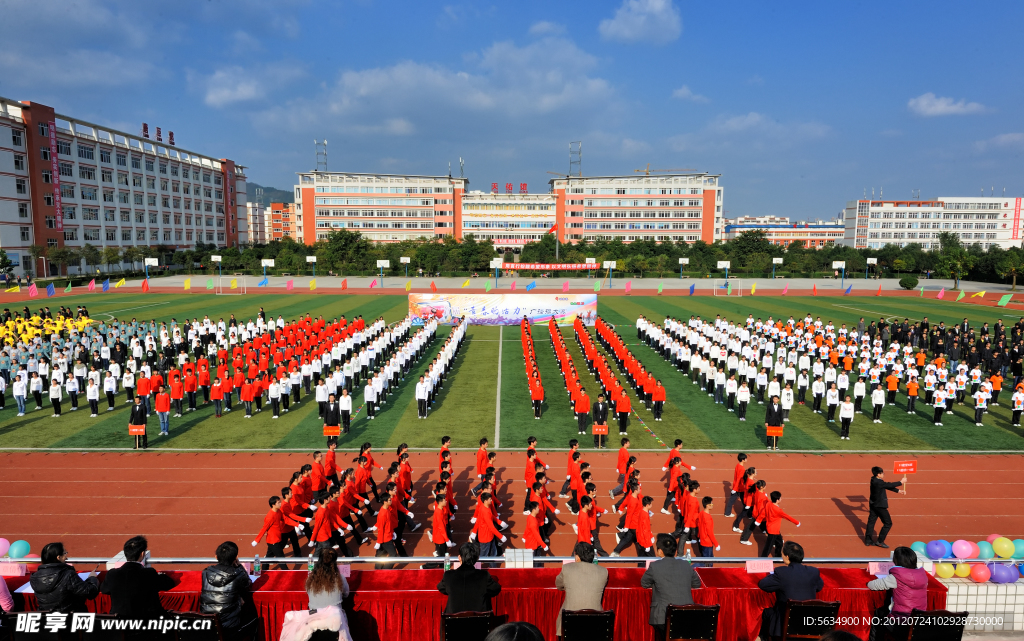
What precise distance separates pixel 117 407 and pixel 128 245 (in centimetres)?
6132

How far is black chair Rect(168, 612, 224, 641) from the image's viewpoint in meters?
4.96

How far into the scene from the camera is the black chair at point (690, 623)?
509cm

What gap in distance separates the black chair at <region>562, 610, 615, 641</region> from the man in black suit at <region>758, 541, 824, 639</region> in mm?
1596

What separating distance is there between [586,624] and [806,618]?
2.08m

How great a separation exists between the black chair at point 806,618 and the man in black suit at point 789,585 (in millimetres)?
51

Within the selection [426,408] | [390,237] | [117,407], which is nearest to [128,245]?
[390,237]

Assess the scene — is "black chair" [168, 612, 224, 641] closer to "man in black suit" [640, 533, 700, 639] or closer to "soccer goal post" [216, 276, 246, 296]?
"man in black suit" [640, 533, 700, 639]

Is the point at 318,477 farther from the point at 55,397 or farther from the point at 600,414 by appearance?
the point at 55,397

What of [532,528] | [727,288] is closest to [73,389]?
[532,528]

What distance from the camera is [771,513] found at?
8086mm

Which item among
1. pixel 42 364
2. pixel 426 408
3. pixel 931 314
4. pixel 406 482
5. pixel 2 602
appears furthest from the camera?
pixel 931 314

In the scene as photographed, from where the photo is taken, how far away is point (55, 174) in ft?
185

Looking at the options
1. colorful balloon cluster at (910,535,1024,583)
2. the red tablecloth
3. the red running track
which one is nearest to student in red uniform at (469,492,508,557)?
the red running track

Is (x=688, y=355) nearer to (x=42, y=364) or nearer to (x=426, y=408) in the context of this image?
(x=426, y=408)
